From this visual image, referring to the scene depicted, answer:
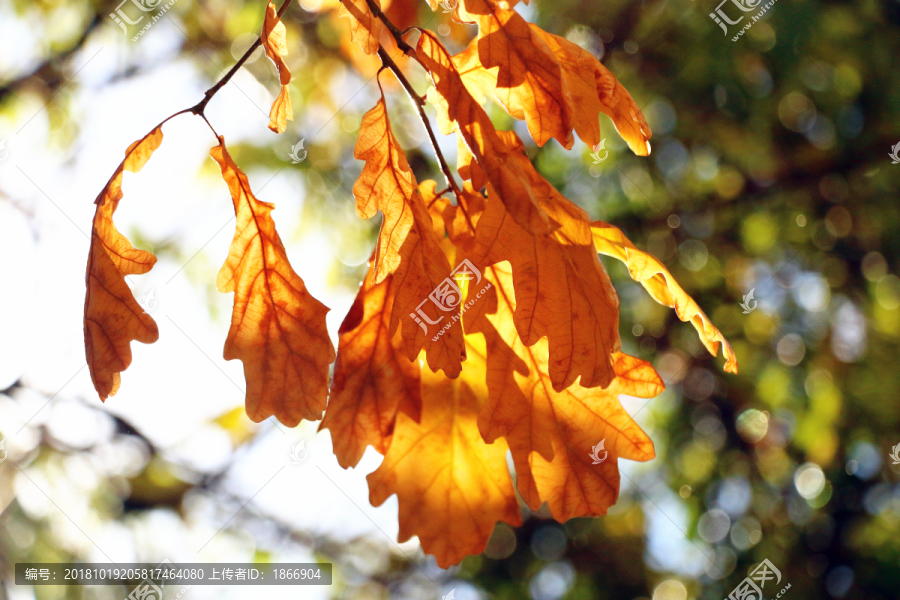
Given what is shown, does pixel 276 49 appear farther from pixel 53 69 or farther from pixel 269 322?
pixel 53 69

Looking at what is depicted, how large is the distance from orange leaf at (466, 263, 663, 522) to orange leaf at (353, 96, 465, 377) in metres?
0.13

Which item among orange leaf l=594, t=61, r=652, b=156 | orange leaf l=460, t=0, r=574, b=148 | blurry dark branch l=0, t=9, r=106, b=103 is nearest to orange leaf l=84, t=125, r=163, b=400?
orange leaf l=460, t=0, r=574, b=148

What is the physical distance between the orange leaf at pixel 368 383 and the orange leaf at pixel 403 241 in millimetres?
165

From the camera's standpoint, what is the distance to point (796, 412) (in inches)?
84.6

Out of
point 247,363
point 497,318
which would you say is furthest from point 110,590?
point 497,318

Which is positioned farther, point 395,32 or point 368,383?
point 368,383

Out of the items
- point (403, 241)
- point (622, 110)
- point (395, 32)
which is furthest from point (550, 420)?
point (395, 32)

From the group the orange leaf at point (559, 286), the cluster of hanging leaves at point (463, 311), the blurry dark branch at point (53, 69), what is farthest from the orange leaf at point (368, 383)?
the blurry dark branch at point (53, 69)

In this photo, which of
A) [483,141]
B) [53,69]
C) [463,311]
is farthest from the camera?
[53,69]

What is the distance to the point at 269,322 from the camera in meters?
0.83

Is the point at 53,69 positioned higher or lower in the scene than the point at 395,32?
higher

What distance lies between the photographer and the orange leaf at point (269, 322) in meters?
0.81

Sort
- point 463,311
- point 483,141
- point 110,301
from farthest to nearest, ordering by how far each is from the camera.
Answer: point 463,311, point 110,301, point 483,141

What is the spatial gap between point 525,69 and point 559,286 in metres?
0.28
